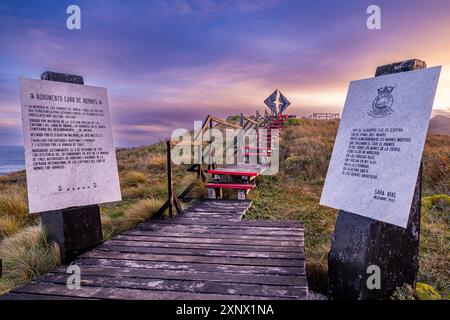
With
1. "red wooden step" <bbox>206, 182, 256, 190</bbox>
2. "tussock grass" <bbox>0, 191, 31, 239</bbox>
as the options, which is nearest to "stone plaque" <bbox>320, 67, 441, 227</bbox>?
"red wooden step" <bbox>206, 182, 256, 190</bbox>

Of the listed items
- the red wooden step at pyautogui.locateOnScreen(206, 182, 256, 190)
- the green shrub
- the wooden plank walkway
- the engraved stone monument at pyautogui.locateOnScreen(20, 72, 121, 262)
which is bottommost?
the green shrub

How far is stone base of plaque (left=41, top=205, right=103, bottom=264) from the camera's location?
3527 mm

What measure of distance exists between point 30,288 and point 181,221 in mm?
2587

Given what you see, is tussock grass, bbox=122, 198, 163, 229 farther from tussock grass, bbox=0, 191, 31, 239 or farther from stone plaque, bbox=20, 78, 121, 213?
tussock grass, bbox=0, 191, 31, 239

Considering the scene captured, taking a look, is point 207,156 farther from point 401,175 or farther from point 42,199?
point 401,175

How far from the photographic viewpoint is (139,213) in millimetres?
5348

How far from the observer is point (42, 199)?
3.35 metres

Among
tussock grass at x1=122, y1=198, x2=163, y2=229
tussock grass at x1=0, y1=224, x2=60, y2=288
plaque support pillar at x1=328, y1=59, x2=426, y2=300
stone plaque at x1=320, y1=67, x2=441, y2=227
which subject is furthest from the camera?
tussock grass at x1=122, y1=198, x2=163, y2=229

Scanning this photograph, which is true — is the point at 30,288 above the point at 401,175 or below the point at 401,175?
below

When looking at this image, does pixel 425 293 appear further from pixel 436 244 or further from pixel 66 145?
pixel 66 145

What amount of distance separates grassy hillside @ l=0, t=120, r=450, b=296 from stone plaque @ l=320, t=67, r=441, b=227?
1.13 m

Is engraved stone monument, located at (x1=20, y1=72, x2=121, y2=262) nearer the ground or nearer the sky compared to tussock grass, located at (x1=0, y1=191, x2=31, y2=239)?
nearer the sky

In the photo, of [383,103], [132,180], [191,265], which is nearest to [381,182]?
[383,103]
